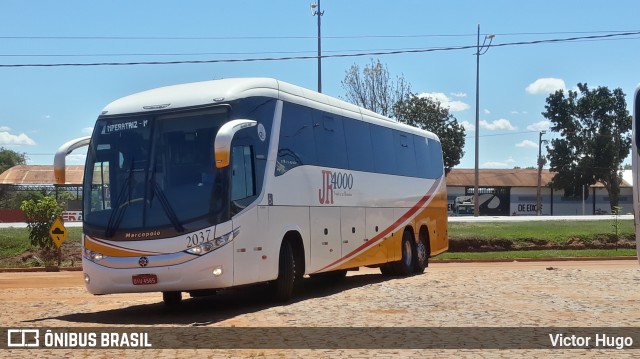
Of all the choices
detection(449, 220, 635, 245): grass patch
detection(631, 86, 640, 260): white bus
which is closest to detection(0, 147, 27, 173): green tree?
detection(449, 220, 635, 245): grass patch

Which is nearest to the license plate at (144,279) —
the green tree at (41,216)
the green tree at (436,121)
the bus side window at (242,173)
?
the bus side window at (242,173)

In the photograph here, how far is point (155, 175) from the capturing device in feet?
42.8

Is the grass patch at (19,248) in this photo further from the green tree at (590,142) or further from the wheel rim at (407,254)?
the green tree at (590,142)

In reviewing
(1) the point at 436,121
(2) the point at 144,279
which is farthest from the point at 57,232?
(1) the point at 436,121

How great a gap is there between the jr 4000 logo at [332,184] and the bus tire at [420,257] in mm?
5018

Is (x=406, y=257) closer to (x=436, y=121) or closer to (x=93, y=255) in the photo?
(x=93, y=255)

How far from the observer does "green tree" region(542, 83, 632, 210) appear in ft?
279

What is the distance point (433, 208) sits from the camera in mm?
24078

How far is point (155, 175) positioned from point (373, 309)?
13.1 ft

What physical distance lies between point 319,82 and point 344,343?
3461cm

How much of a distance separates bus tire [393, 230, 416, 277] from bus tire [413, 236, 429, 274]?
183 millimetres

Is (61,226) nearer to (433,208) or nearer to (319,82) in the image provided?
(433,208)

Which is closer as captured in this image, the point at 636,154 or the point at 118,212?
the point at 636,154

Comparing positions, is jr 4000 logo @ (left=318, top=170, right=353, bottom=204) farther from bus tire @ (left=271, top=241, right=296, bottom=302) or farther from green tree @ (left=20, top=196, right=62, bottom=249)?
green tree @ (left=20, top=196, right=62, bottom=249)
